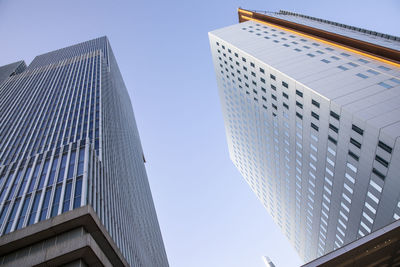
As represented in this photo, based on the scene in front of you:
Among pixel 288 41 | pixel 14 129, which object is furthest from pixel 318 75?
pixel 14 129

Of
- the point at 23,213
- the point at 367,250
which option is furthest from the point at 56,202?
the point at 367,250

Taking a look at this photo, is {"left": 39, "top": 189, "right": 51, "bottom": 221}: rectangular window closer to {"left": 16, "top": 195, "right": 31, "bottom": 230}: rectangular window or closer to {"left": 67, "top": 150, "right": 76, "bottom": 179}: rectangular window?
{"left": 16, "top": 195, "right": 31, "bottom": 230}: rectangular window

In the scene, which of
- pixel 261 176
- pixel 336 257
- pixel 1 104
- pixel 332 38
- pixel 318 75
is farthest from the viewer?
pixel 1 104

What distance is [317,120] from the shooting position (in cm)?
3794

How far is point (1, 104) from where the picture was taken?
89125 mm

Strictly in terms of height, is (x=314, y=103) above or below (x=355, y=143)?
above

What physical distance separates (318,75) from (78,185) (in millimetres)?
37520

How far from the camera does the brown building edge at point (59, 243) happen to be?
16.0m

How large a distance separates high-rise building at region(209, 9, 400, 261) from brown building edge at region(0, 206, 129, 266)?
1157 inches

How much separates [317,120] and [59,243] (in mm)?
35461

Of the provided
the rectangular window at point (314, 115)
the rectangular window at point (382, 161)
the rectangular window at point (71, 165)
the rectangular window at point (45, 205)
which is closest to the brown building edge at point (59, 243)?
the rectangular window at point (45, 205)

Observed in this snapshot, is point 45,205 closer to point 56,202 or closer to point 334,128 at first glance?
point 56,202

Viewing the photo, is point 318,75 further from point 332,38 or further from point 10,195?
point 10,195

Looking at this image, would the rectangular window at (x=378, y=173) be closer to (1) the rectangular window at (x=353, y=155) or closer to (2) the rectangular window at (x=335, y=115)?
(1) the rectangular window at (x=353, y=155)
